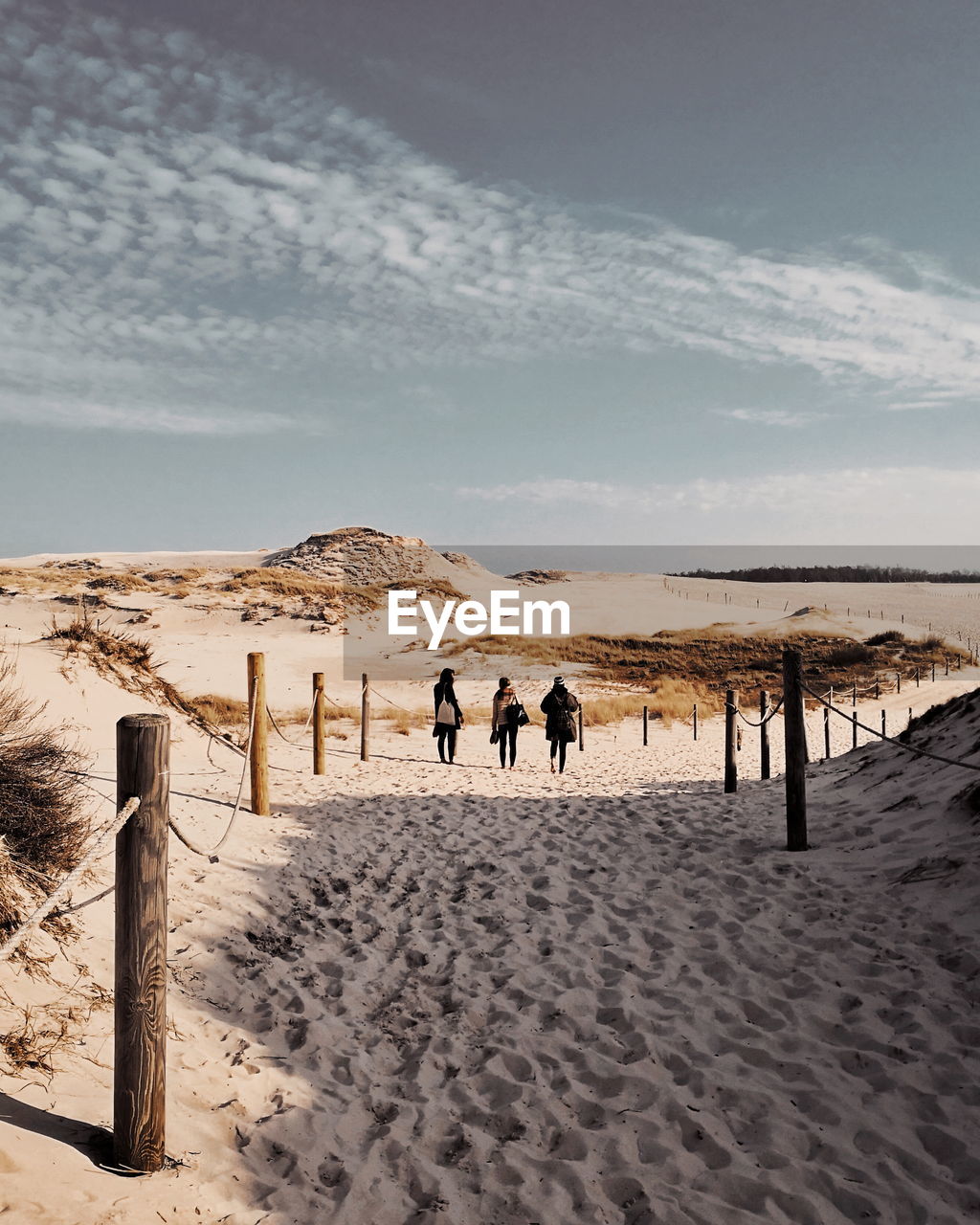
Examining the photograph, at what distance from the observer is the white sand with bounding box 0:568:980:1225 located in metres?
3.07

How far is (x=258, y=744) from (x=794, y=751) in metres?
5.40

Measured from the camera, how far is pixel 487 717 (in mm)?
20500

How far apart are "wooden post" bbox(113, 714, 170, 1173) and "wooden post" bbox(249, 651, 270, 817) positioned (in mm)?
5444

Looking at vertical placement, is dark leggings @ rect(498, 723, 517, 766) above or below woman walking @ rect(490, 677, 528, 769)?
below

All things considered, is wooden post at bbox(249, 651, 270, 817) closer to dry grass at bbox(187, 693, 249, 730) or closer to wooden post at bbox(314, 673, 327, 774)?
wooden post at bbox(314, 673, 327, 774)

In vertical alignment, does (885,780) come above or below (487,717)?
above

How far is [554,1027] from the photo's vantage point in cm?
439

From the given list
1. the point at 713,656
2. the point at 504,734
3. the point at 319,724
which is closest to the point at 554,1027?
the point at 319,724

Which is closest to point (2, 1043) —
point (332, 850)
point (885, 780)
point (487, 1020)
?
point (487, 1020)

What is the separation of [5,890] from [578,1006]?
10.6ft

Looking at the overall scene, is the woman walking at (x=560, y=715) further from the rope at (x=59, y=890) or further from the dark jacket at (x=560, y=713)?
the rope at (x=59, y=890)

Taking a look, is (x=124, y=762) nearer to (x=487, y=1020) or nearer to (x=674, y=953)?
(x=487, y=1020)

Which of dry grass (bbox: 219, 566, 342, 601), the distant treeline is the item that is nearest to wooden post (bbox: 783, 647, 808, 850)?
dry grass (bbox: 219, 566, 342, 601)

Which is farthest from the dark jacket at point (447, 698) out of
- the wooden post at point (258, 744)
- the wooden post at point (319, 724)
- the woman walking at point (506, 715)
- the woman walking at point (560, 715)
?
the wooden post at point (258, 744)
